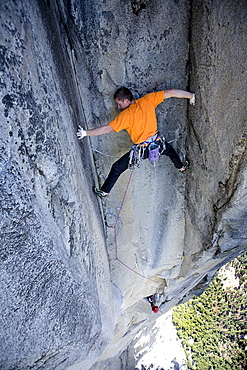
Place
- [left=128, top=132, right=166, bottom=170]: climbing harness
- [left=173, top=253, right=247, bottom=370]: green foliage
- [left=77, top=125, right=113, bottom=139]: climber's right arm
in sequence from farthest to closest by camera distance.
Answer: [left=173, top=253, right=247, bottom=370]: green foliage → [left=128, top=132, right=166, bottom=170]: climbing harness → [left=77, top=125, right=113, bottom=139]: climber's right arm

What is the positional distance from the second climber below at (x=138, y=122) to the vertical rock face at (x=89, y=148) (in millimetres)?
160

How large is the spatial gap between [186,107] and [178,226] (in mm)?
1344

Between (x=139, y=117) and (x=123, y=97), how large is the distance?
6.8 inches

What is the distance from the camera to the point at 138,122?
1896mm

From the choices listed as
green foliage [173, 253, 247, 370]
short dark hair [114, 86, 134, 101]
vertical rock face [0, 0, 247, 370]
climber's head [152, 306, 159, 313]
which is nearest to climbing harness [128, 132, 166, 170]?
vertical rock face [0, 0, 247, 370]

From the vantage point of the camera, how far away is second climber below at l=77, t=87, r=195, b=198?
1.85m

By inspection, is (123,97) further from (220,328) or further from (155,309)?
(220,328)

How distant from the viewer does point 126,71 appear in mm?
Result: 1961

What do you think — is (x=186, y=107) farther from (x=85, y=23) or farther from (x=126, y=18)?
(x=85, y=23)

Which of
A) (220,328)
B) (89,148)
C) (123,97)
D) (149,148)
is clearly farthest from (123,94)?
(220,328)

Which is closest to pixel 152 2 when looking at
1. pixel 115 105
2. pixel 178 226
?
pixel 115 105

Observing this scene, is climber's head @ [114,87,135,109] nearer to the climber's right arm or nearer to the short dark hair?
the short dark hair

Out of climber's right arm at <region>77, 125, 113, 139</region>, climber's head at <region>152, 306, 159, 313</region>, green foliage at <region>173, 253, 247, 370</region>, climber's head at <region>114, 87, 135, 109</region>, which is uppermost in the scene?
climber's head at <region>114, 87, 135, 109</region>

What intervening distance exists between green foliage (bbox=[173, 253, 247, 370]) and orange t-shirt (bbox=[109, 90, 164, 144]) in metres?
5.50
